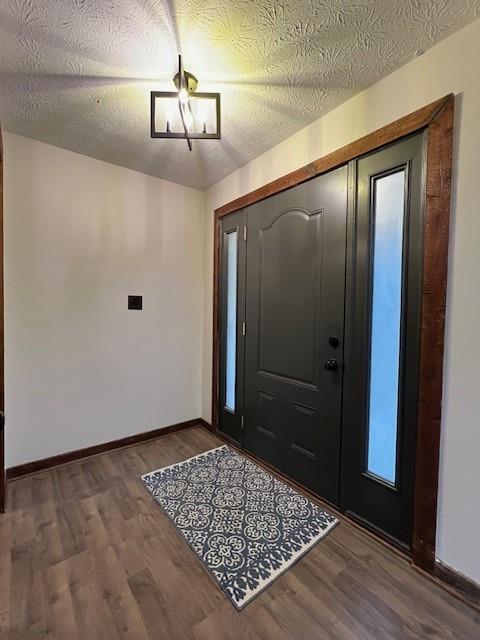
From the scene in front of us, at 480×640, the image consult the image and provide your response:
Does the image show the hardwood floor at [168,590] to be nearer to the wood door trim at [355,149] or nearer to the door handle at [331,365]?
the door handle at [331,365]

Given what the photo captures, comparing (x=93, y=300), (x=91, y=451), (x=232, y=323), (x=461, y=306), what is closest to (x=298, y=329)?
(x=232, y=323)

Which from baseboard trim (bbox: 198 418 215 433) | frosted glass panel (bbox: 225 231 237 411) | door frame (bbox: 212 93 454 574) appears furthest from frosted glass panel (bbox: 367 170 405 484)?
baseboard trim (bbox: 198 418 215 433)

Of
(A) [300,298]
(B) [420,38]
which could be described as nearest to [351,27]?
(B) [420,38]

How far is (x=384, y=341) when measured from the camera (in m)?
1.56

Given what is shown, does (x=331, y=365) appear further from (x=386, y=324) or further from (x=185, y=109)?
(x=185, y=109)

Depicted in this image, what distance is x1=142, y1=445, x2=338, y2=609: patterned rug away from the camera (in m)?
1.37

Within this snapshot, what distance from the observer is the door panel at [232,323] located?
8.17ft

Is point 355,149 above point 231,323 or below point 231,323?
above

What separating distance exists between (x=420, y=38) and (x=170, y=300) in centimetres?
240

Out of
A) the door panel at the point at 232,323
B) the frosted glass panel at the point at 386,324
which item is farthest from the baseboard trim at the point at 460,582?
the door panel at the point at 232,323

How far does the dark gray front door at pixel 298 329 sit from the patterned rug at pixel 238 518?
0.21 meters

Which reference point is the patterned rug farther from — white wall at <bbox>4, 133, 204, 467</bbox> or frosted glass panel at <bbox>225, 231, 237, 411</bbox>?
white wall at <bbox>4, 133, 204, 467</bbox>

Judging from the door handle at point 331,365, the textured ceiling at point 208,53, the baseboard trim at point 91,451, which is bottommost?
the baseboard trim at point 91,451

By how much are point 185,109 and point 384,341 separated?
1541 mm
